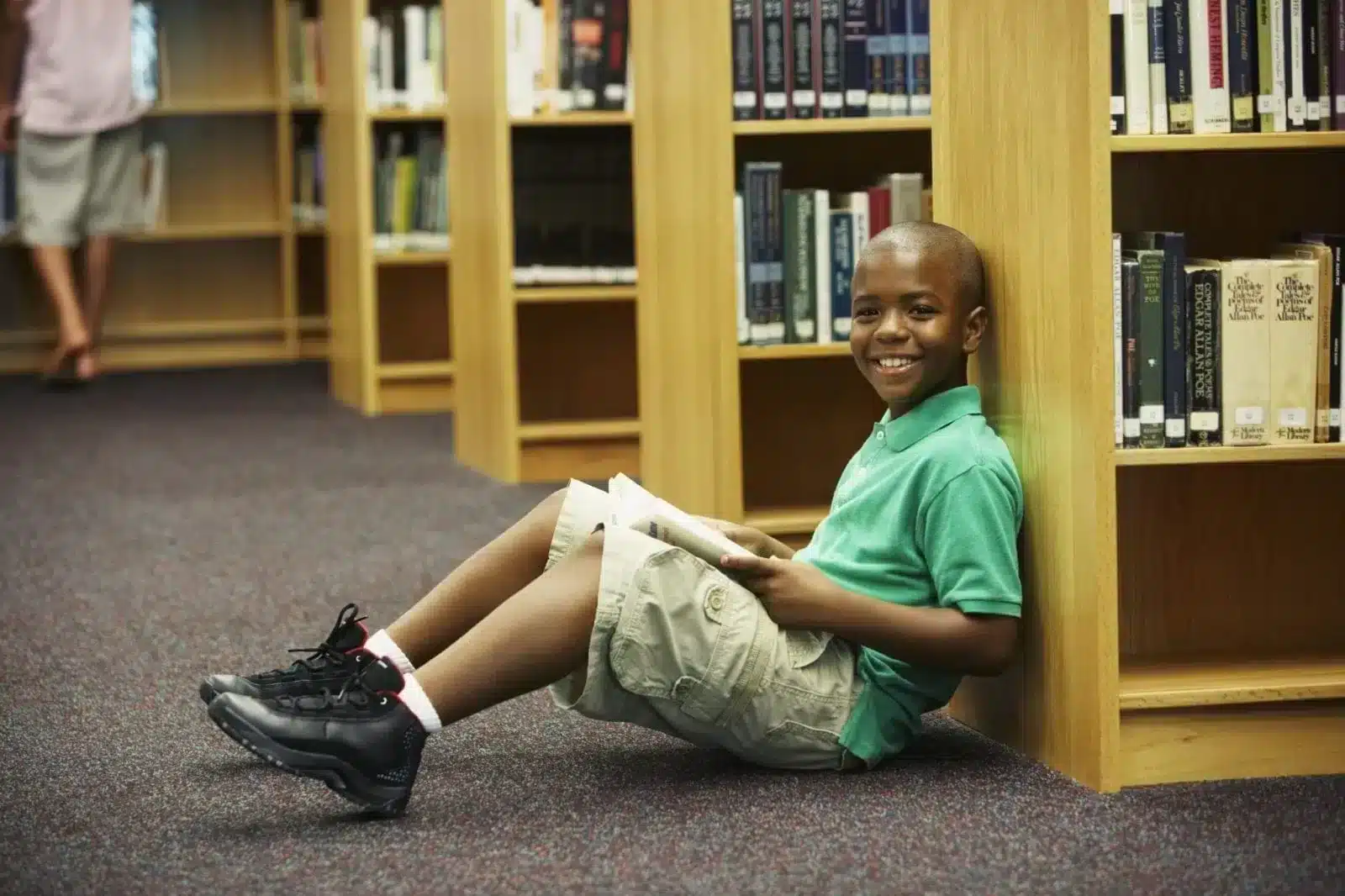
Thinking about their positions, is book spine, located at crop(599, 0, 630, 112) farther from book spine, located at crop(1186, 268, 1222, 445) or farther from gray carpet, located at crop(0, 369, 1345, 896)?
book spine, located at crop(1186, 268, 1222, 445)

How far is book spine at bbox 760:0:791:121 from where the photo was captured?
371 centimetres

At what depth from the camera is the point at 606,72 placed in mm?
5082

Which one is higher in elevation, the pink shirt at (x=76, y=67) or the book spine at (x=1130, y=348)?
the pink shirt at (x=76, y=67)

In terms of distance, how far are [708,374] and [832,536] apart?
1.38m

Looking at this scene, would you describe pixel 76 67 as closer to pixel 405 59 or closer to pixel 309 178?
pixel 309 178

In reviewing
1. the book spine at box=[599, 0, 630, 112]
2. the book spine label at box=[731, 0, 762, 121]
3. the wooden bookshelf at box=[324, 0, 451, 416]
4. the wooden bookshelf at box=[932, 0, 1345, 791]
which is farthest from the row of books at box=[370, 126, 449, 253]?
the wooden bookshelf at box=[932, 0, 1345, 791]

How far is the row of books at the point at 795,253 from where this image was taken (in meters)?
3.68

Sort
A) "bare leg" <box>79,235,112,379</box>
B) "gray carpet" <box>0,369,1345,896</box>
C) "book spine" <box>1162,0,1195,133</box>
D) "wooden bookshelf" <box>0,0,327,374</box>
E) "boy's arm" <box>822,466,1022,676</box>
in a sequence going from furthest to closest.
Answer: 1. "wooden bookshelf" <box>0,0,327,374</box>
2. "bare leg" <box>79,235,112,379</box>
3. "book spine" <box>1162,0,1195,133</box>
4. "boy's arm" <box>822,466,1022,676</box>
5. "gray carpet" <box>0,369,1345,896</box>

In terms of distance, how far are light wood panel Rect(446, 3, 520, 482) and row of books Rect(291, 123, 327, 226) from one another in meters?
2.59

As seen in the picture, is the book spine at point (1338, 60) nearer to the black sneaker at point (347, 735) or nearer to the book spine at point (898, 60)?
the black sneaker at point (347, 735)

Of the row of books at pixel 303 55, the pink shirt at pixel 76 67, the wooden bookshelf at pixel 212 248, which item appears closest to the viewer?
the pink shirt at pixel 76 67

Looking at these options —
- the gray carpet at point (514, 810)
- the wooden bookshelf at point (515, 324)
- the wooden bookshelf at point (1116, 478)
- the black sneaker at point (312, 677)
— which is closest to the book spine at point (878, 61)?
the wooden bookshelf at point (1116, 478)

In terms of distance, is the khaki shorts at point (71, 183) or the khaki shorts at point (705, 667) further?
the khaki shorts at point (71, 183)

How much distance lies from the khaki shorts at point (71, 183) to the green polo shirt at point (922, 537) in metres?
5.94
